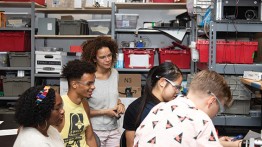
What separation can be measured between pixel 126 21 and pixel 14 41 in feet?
5.33

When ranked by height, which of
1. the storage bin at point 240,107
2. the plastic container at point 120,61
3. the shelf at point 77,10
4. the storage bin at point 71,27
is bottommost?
the storage bin at point 240,107

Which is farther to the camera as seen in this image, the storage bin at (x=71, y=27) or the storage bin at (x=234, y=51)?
the storage bin at (x=71, y=27)

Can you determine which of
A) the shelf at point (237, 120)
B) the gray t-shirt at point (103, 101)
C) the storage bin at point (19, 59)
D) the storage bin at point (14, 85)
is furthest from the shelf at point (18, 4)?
the shelf at point (237, 120)

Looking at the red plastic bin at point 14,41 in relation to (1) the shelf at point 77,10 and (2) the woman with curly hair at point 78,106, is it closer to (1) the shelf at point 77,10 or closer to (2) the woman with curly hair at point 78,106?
(1) the shelf at point 77,10

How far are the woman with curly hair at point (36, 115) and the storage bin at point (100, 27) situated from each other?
129 inches

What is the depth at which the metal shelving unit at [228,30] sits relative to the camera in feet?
10.5

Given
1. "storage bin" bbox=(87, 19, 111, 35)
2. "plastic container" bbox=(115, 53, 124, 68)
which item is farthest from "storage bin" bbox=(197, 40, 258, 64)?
"storage bin" bbox=(87, 19, 111, 35)

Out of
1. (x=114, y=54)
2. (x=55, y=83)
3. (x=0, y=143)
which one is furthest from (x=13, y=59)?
(x=0, y=143)

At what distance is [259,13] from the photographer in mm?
3256

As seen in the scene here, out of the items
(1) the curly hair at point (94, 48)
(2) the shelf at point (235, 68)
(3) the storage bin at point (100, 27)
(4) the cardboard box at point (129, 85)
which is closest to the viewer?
(1) the curly hair at point (94, 48)

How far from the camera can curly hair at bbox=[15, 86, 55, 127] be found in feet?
6.03

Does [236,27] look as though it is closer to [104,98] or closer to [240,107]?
[240,107]

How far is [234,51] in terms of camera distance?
3.34 metres

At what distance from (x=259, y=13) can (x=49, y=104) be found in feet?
7.23
